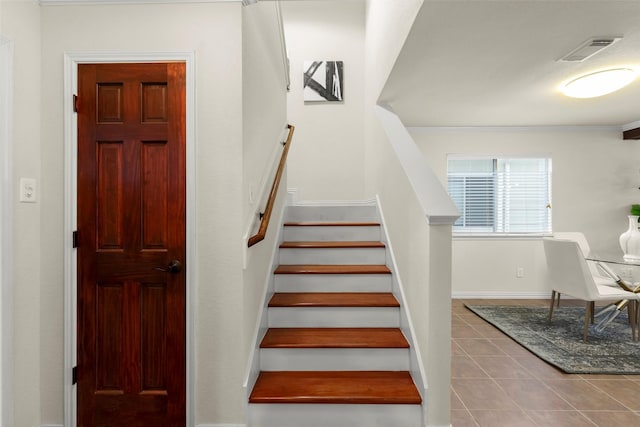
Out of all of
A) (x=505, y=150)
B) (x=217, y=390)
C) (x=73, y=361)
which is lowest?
(x=217, y=390)

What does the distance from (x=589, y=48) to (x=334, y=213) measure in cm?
245

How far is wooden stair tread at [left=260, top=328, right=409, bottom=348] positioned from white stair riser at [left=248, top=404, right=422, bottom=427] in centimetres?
36

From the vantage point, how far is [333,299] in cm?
260

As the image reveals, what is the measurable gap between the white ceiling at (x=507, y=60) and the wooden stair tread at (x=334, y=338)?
6.43 feet

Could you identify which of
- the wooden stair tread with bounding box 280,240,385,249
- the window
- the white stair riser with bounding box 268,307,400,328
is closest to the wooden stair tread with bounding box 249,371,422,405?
the white stair riser with bounding box 268,307,400,328

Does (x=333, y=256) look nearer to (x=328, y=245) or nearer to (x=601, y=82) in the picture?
(x=328, y=245)

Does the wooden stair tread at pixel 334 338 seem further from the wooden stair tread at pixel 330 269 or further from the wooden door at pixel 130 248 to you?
the wooden door at pixel 130 248

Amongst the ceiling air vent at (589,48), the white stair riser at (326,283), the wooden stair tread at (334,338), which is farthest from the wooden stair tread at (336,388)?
the ceiling air vent at (589,48)

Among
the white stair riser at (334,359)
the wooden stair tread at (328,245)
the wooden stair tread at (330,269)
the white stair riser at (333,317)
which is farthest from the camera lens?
the wooden stair tread at (328,245)

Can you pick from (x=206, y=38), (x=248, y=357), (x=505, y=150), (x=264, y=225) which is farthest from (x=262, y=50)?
(x=505, y=150)

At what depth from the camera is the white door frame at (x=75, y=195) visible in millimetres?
1917

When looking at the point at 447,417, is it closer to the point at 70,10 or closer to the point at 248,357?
the point at 248,357

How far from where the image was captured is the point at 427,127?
16.3 ft

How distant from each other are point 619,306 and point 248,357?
12.5 ft
